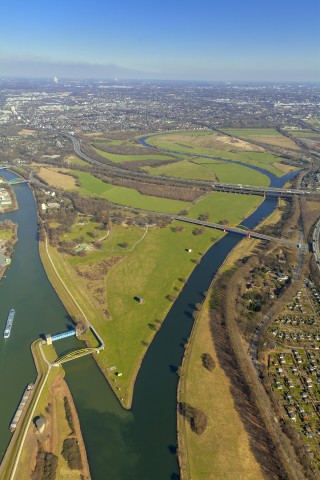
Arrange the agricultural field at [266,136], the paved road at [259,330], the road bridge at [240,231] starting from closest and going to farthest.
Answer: the paved road at [259,330] → the road bridge at [240,231] → the agricultural field at [266,136]

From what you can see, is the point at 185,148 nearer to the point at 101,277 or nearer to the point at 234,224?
the point at 234,224

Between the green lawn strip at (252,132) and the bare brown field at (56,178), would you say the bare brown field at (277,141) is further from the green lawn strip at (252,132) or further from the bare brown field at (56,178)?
the bare brown field at (56,178)

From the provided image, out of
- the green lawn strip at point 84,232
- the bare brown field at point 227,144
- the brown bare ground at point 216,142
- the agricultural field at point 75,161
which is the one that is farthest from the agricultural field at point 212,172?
the green lawn strip at point 84,232

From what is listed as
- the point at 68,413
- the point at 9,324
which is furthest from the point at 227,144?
the point at 68,413

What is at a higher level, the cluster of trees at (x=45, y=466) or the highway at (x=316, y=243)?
the highway at (x=316, y=243)

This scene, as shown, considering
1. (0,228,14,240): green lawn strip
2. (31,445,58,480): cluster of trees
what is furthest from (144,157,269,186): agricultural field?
(31,445,58,480): cluster of trees

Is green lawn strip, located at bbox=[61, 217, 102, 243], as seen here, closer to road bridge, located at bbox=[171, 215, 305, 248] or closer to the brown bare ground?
road bridge, located at bbox=[171, 215, 305, 248]
